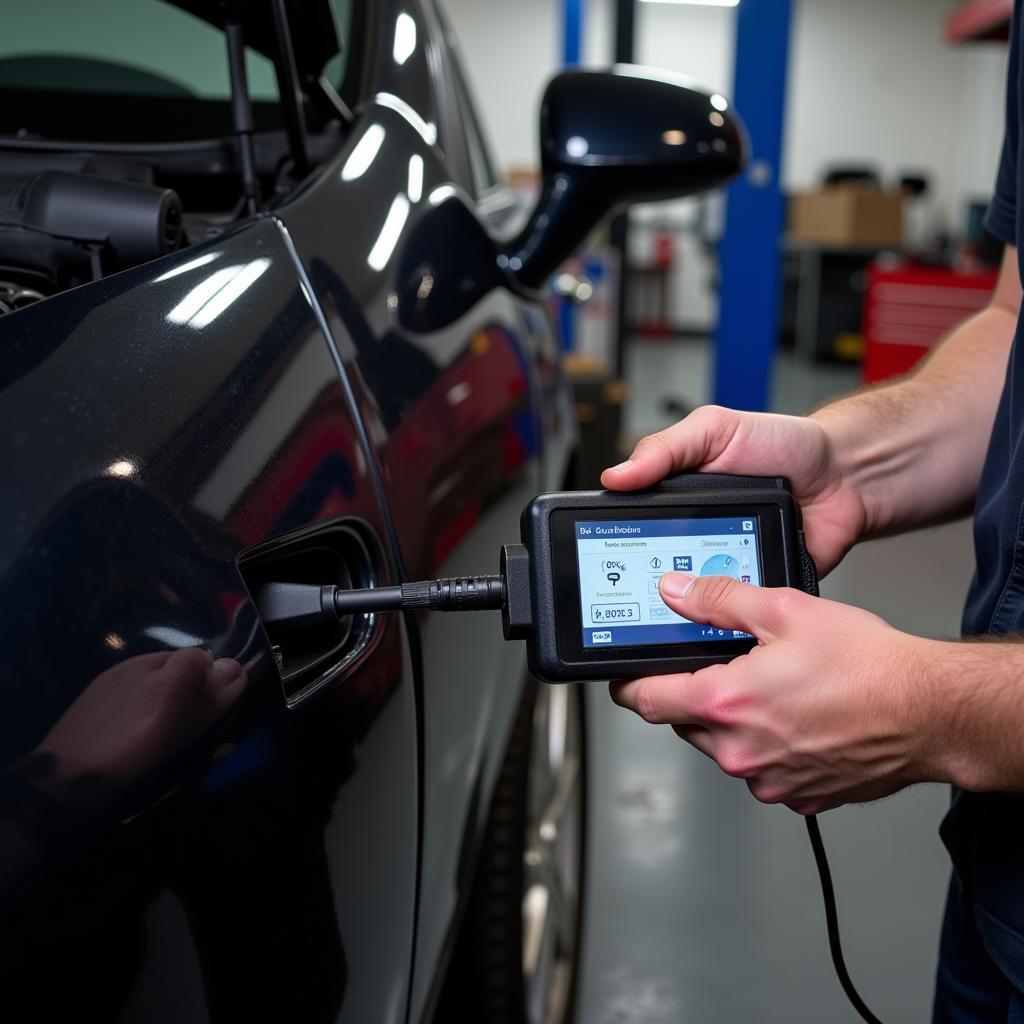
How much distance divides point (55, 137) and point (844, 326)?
965cm

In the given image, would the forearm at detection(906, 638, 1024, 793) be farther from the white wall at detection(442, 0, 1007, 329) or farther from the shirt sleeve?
the white wall at detection(442, 0, 1007, 329)

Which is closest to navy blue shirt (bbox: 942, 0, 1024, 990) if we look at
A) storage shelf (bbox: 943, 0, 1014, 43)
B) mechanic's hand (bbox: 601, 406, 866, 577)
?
mechanic's hand (bbox: 601, 406, 866, 577)

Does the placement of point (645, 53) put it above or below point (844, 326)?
above

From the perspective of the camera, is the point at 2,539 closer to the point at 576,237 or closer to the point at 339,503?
the point at 339,503

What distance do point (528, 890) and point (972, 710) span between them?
0.82m

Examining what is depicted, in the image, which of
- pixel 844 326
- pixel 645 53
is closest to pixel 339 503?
pixel 844 326

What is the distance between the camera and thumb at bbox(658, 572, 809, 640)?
69cm

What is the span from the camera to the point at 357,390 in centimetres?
74

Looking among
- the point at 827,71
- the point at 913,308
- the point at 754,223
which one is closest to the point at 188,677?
the point at 754,223

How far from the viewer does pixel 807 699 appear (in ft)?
2.19

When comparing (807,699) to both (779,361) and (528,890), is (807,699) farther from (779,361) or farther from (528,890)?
(779,361)

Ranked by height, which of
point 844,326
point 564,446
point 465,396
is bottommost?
point 844,326

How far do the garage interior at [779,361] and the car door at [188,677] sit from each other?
3.92 ft

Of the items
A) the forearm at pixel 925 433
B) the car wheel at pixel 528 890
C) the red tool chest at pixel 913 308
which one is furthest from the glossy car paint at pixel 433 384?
the red tool chest at pixel 913 308
